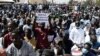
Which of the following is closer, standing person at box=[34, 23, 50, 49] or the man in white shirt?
standing person at box=[34, 23, 50, 49]

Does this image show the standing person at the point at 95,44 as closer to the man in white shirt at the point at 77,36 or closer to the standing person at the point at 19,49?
the man in white shirt at the point at 77,36

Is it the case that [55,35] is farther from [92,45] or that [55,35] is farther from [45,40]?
[92,45]

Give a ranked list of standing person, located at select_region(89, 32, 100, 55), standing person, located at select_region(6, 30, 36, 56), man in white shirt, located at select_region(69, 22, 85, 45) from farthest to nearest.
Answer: man in white shirt, located at select_region(69, 22, 85, 45) → standing person, located at select_region(89, 32, 100, 55) → standing person, located at select_region(6, 30, 36, 56)

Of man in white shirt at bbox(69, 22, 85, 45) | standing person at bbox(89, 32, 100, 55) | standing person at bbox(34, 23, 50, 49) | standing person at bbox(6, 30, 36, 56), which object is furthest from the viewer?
man in white shirt at bbox(69, 22, 85, 45)

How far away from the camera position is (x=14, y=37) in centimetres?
969

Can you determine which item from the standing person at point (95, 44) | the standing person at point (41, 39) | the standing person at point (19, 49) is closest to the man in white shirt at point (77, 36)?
the standing person at point (41, 39)

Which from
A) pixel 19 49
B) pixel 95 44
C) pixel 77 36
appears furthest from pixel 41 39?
pixel 19 49

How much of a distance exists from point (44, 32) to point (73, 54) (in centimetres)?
201

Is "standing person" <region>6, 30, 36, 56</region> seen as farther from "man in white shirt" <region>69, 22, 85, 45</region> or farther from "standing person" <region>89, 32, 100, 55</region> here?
"man in white shirt" <region>69, 22, 85, 45</region>

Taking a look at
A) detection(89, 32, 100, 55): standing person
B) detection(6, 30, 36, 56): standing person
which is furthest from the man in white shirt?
detection(6, 30, 36, 56): standing person

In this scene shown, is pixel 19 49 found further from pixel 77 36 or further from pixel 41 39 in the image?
pixel 77 36

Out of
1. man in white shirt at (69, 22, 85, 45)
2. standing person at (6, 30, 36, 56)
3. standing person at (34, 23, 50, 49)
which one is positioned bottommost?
man in white shirt at (69, 22, 85, 45)

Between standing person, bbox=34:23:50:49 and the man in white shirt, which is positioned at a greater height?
standing person, bbox=34:23:50:49

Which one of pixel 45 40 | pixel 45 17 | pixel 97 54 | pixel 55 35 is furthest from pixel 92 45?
pixel 45 17
